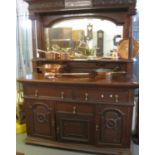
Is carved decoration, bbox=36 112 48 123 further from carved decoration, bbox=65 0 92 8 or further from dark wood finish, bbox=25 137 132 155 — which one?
carved decoration, bbox=65 0 92 8

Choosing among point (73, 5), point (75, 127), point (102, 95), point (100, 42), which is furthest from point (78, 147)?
point (73, 5)

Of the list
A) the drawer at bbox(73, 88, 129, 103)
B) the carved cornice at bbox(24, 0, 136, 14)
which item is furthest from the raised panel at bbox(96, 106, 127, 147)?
the carved cornice at bbox(24, 0, 136, 14)

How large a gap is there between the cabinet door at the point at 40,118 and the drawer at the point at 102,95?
1.30 ft

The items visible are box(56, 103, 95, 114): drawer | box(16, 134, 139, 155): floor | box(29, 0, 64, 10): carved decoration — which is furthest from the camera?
box(29, 0, 64, 10): carved decoration

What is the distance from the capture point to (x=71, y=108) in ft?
7.68

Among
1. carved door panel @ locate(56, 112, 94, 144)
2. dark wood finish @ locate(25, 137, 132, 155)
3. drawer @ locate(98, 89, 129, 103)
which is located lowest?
dark wood finish @ locate(25, 137, 132, 155)

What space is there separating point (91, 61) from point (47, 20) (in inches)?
36.0

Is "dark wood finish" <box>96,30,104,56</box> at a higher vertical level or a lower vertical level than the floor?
higher

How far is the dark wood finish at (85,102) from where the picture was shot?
2.21m

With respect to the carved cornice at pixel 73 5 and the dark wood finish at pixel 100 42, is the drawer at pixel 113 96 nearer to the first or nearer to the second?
the dark wood finish at pixel 100 42

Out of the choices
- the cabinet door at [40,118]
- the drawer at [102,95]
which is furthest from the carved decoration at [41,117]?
the drawer at [102,95]

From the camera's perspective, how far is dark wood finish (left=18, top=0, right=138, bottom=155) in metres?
2.21

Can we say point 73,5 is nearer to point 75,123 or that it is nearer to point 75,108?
point 75,108
